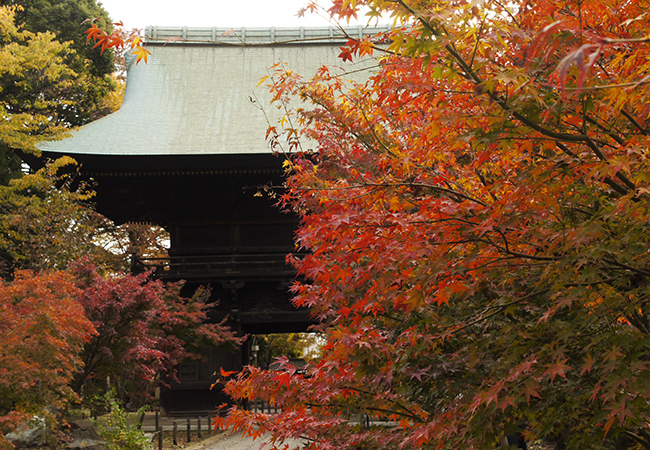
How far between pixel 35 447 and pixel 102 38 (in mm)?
7212

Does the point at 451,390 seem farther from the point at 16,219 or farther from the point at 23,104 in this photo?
the point at 23,104

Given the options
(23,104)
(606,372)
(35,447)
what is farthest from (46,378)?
(23,104)

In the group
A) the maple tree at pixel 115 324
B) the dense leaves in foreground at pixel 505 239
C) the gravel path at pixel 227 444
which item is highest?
the dense leaves in foreground at pixel 505 239

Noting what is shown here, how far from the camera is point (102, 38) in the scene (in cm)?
307

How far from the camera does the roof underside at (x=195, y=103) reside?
14.7 metres

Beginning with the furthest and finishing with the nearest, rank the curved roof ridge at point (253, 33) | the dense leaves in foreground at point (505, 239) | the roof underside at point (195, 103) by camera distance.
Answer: the curved roof ridge at point (253, 33), the roof underside at point (195, 103), the dense leaves in foreground at point (505, 239)

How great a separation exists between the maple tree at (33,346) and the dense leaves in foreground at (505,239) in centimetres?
404

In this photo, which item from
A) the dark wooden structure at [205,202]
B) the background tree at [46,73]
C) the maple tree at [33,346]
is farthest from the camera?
the background tree at [46,73]

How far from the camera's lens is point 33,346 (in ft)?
23.0

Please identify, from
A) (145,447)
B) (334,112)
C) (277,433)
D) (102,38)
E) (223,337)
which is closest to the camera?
(102,38)

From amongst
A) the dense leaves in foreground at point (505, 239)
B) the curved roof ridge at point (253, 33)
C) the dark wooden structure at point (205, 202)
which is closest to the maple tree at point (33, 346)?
the dense leaves in foreground at point (505, 239)

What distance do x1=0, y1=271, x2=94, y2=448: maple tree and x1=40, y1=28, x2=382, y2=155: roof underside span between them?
23.6ft

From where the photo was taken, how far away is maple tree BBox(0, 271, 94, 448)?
673cm

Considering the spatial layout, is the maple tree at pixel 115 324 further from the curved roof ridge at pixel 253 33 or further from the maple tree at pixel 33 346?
the curved roof ridge at pixel 253 33
